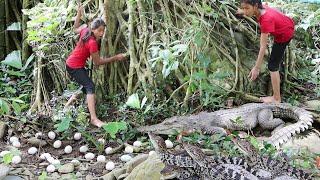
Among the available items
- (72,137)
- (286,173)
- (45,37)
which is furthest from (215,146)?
(45,37)

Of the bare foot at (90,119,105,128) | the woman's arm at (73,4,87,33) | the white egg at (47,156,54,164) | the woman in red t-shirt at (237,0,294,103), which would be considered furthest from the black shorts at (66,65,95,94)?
the woman in red t-shirt at (237,0,294,103)

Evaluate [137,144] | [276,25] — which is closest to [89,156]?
[137,144]

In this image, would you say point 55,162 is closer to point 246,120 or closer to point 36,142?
point 36,142

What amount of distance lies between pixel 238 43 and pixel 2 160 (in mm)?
2788

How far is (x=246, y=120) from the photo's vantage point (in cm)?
480

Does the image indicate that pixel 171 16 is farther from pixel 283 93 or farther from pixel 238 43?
pixel 283 93

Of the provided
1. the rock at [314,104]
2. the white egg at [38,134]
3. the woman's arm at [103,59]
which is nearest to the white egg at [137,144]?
the white egg at [38,134]

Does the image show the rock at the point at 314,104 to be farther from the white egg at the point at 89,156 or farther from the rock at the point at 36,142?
the rock at the point at 36,142

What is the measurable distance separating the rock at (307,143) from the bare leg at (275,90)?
0.73 meters

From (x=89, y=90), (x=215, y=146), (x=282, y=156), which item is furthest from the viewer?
(x=89, y=90)

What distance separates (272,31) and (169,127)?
1282 mm

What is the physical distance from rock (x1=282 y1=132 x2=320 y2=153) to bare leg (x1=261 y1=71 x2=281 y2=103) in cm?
→ 73

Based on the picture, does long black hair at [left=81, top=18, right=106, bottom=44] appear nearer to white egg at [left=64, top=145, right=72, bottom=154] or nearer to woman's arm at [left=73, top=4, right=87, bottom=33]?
woman's arm at [left=73, top=4, right=87, bottom=33]

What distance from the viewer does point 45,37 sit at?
17.4 ft
